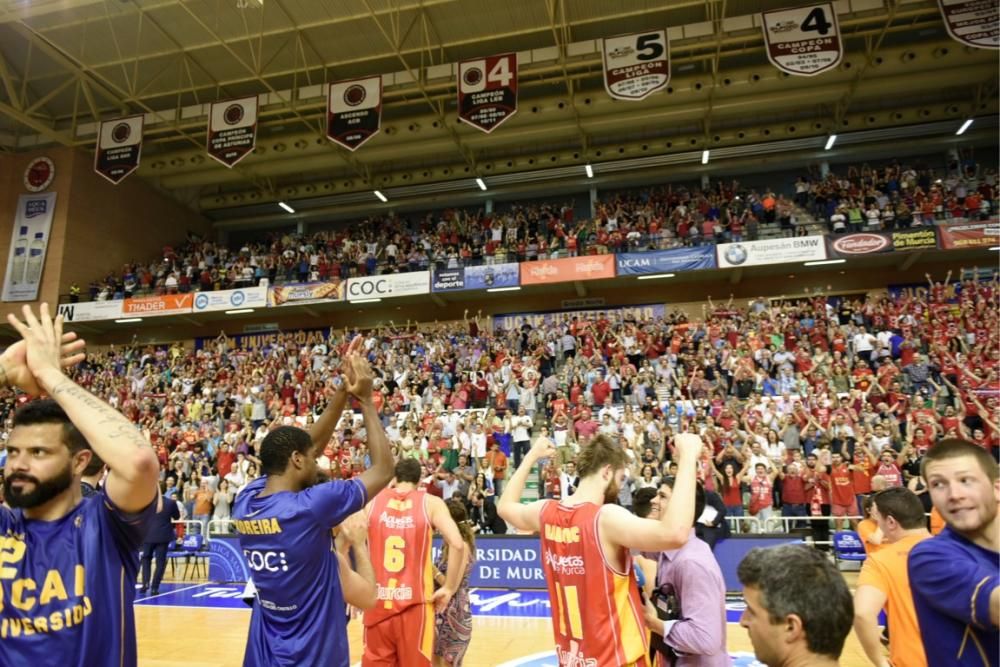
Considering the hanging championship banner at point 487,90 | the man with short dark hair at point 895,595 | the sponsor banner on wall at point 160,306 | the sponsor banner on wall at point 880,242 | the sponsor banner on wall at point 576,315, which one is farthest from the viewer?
the sponsor banner on wall at point 160,306

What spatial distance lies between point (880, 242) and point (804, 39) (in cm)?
895

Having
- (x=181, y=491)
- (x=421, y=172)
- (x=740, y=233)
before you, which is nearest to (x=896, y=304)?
(x=740, y=233)

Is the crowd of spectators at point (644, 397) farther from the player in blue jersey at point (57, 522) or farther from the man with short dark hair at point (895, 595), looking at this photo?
the player in blue jersey at point (57, 522)

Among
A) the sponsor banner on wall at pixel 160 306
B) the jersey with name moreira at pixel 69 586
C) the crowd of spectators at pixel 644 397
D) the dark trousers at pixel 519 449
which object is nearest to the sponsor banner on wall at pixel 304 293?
the crowd of spectators at pixel 644 397

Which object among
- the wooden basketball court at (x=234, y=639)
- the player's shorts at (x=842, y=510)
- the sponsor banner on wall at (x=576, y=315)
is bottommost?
the wooden basketball court at (x=234, y=639)

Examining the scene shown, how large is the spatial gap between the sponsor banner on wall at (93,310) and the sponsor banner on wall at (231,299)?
336 cm

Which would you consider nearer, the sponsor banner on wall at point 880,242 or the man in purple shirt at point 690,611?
the man in purple shirt at point 690,611

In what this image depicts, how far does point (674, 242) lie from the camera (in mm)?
23859

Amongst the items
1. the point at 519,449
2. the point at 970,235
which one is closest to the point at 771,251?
the point at 970,235

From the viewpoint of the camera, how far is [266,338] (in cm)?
2919

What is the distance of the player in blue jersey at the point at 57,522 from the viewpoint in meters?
2.02

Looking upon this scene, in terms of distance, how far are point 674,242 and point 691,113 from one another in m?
5.02

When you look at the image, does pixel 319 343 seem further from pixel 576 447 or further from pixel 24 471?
pixel 24 471

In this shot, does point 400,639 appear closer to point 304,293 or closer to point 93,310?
point 304,293
